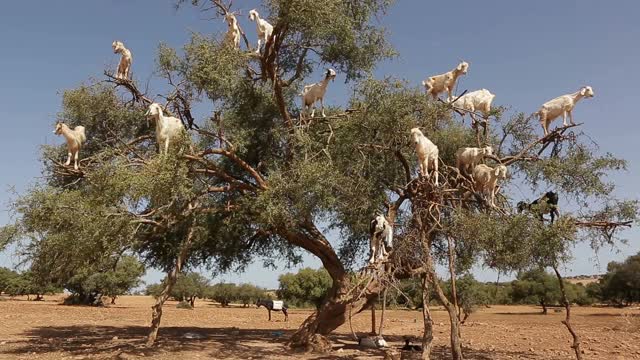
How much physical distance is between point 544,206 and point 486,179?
146cm

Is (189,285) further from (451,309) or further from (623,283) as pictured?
(451,309)

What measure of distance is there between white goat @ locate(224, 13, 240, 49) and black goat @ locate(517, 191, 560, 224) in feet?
27.1

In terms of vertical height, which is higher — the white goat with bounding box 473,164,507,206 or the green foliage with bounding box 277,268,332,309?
the white goat with bounding box 473,164,507,206

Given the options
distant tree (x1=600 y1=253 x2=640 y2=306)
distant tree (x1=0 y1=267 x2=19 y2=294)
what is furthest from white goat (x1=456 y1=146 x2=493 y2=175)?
distant tree (x1=0 y1=267 x2=19 y2=294)

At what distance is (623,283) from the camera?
5297 cm

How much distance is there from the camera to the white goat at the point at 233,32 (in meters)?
14.2

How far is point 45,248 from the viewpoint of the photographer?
42.5 feet

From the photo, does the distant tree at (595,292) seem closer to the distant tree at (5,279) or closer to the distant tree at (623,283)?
the distant tree at (623,283)

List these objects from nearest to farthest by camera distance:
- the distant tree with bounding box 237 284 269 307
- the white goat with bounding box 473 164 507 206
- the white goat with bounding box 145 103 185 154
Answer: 1. the white goat with bounding box 473 164 507 206
2. the white goat with bounding box 145 103 185 154
3. the distant tree with bounding box 237 284 269 307

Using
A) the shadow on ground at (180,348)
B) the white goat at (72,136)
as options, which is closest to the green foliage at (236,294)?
the shadow on ground at (180,348)

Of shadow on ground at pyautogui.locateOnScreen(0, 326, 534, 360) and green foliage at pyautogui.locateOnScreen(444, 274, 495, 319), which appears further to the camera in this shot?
green foliage at pyautogui.locateOnScreen(444, 274, 495, 319)

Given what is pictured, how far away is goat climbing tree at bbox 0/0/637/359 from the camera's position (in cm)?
1162

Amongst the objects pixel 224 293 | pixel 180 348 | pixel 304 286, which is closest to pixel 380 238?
pixel 180 348

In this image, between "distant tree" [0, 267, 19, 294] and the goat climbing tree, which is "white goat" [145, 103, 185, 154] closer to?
the goat climbing tree
